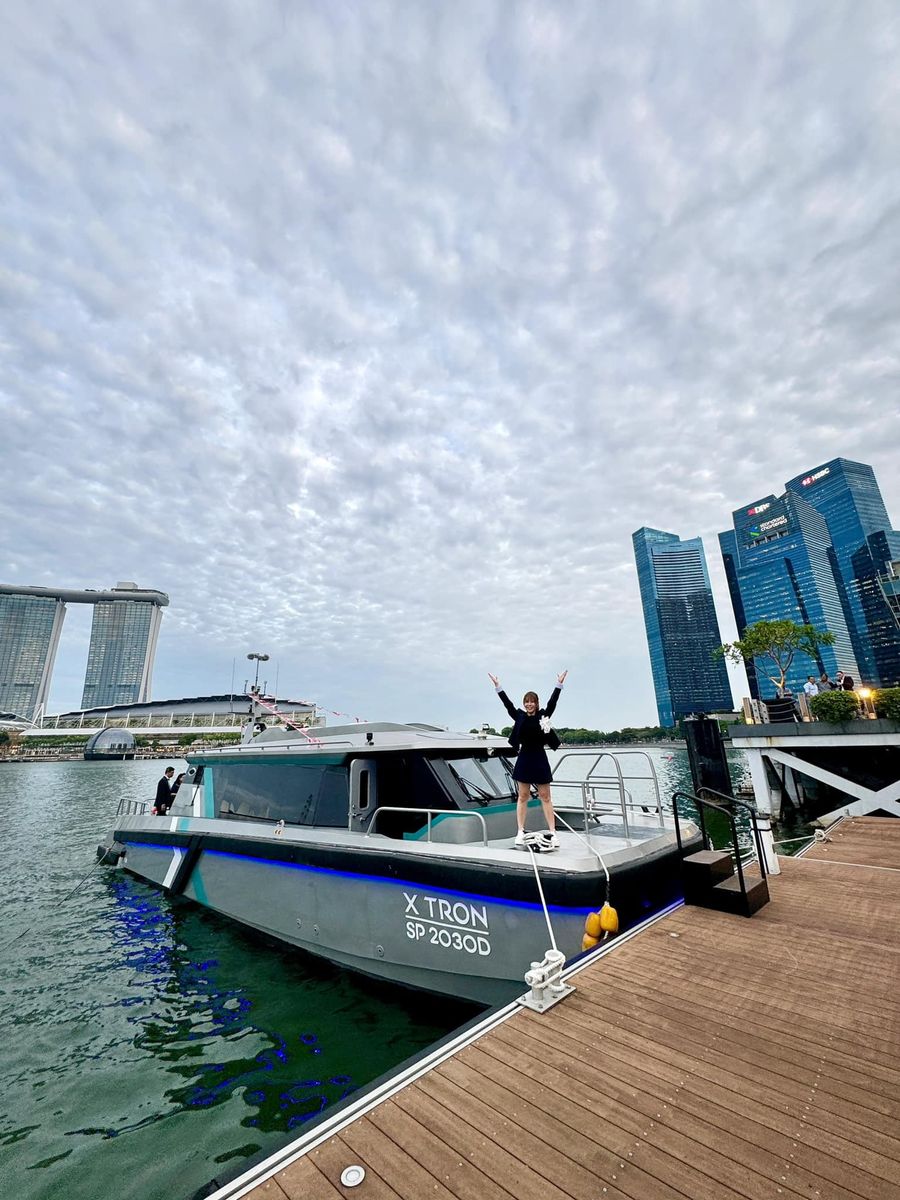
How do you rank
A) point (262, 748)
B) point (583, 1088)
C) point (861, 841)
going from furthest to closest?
point (861, 841), point (262, 748), point (583, 1088)

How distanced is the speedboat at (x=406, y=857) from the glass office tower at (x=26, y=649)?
22204 centimetres

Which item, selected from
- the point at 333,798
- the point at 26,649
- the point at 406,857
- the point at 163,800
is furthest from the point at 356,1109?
the point at 26,649

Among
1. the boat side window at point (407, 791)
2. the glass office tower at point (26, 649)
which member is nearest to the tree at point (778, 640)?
the boat side window at point (407, 791)

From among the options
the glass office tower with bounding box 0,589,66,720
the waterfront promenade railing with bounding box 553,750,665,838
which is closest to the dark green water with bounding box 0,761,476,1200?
the waterfront promenade railing with bounding box 553,750,665,838

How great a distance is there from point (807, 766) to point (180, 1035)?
17.9 m

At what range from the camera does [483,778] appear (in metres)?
7.85

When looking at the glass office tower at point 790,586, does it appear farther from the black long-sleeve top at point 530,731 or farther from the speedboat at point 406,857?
the black long-sleeve top at point 530,731

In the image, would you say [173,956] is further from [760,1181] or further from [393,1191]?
[760,1181]

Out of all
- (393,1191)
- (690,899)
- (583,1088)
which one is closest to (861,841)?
(690,899)

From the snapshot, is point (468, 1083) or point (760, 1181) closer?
point (760, 1181)

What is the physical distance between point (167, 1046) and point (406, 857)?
10.7 ft

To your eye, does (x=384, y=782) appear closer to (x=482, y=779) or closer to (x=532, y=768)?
(x=482, y=779)

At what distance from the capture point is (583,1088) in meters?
2.87

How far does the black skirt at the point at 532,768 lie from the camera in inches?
233
